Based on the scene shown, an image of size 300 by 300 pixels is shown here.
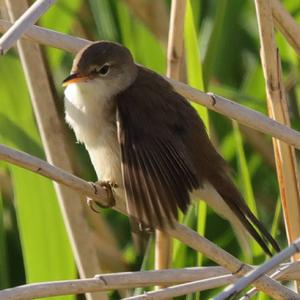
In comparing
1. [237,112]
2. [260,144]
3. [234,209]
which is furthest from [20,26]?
[260,144]

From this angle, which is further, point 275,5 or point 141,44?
point 141,44

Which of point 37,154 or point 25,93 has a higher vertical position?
point 25,93

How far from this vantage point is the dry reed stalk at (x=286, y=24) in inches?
110

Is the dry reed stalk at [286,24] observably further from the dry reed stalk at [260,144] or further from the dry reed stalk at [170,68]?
the dry reed stalk at [260,144]

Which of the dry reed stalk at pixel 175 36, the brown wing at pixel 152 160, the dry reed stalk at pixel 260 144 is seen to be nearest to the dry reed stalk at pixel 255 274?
the brown wing at pixel 152 160

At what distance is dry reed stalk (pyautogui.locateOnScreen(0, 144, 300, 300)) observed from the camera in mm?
2273

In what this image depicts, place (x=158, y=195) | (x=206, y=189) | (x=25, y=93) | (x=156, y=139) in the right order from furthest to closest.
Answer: (x=25, y=93), (x=206, y=189), (x=156, y=139), (x=158, y=195)

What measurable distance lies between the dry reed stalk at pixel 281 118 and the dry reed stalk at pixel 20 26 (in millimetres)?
708

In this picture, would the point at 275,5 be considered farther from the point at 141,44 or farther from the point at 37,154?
the point at 141,44

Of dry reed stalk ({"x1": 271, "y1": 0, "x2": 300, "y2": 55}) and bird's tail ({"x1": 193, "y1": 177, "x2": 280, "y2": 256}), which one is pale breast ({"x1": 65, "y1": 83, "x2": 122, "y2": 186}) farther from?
dry reed stalk ({"x1": 271, "y1": 0, "x2": 300, "y2": 55})

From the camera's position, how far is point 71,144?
4.00m

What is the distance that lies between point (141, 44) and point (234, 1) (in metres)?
0.51

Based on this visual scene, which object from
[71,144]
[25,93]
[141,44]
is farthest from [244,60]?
[25,93]

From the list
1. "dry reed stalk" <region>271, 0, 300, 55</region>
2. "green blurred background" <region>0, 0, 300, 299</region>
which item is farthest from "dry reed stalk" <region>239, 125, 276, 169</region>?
"dry reed stalk" <region>271, 0, 300, 55</region>
